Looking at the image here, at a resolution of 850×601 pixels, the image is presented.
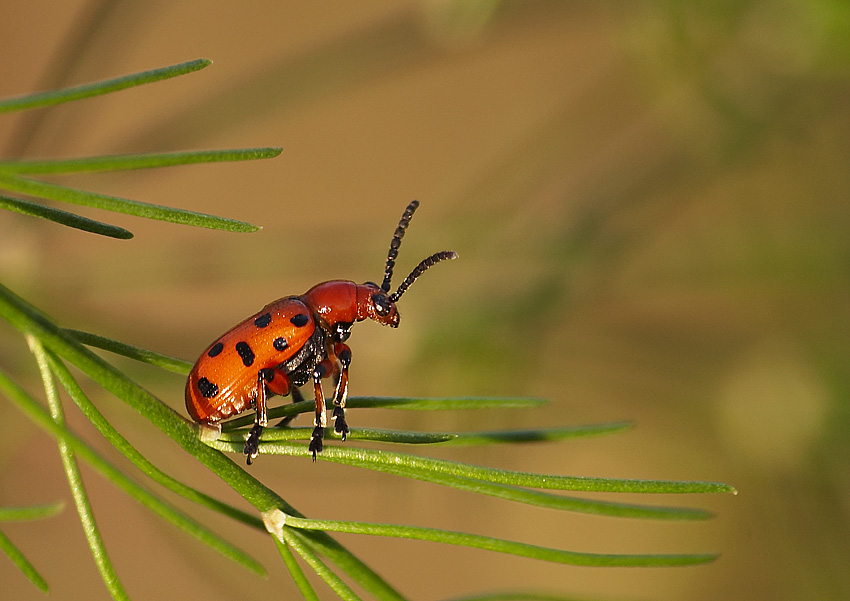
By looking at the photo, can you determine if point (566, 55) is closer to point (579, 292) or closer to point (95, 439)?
point (579, 292)

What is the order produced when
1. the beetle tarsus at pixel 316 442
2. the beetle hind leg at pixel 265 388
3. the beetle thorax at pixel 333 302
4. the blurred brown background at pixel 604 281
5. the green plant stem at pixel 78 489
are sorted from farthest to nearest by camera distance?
the blurred brown background at pixel 604 281, the beetle thorax at pixel 333 302, the beetle hind leg at pixel 265 388, the beetle tarsus at pixel 316 442, the green plant stem at pixel 78 489

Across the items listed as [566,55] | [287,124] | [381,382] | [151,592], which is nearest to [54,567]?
[151,592]

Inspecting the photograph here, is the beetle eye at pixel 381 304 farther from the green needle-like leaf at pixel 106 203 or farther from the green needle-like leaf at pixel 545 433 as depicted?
the green needle-like leaf at pixel 106 203

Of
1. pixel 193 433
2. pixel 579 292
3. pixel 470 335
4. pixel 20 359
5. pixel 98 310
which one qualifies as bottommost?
pixel 193 433

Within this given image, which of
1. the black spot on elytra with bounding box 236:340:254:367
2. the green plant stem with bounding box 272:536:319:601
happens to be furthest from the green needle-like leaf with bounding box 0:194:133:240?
the black spot on elytra with bounding box 236:340:254:367

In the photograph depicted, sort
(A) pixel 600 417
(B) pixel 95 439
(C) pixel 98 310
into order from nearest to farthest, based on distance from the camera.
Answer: (C) pixel 98 310 < (A) pixel 600 417 < (B) pixel 95 439

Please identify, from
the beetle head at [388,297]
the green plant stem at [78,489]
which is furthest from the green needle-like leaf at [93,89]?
the beetle head at [388,297]
